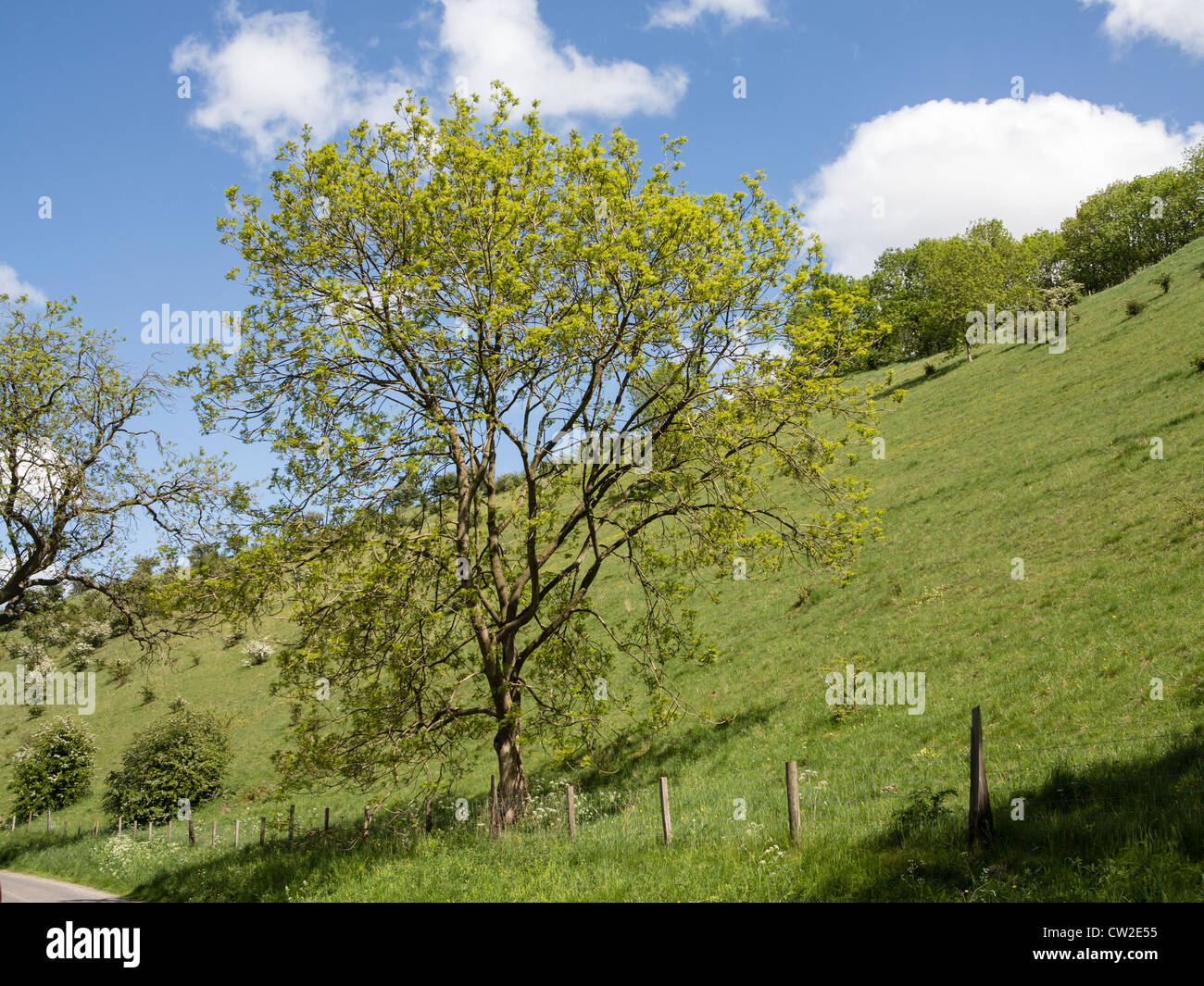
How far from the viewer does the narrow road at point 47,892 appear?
2002 centimetres

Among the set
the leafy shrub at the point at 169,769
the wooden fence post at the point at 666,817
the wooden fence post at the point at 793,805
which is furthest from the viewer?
the leafy shrub at the point at 169,769

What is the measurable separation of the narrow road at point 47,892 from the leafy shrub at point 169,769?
8.67m

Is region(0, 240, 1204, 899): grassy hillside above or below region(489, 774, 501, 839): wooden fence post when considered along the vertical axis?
above

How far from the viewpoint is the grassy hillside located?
A: 931cm

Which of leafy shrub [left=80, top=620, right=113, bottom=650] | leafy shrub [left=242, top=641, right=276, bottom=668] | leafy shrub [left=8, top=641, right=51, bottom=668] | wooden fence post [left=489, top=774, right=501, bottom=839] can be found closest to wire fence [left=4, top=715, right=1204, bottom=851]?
wooden fence post [left=489, top=774, right=501, bottom=839]

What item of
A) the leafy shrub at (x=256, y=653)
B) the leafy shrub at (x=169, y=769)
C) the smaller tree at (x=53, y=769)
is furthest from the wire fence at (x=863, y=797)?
the leafy shrub at (x=256, y=653)

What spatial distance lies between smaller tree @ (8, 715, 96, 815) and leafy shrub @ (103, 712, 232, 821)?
18.8 feet

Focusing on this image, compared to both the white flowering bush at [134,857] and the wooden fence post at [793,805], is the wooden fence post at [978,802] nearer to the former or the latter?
the wooden fence post at [793,805]

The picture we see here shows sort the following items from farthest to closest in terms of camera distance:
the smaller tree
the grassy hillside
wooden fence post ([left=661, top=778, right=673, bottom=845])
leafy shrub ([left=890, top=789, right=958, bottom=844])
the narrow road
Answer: the smaller tree < the narrow road < wooden fence post ([left=661, top=778, right=673, bottom=845]) < leafy shrub ([left=890, top=789, right=958, bottom=844]) < the grassy hillside

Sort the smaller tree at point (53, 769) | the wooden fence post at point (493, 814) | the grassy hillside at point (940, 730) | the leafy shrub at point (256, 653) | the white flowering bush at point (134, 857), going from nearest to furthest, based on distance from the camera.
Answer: the grassy hillside at point (940, 730), the wooden fence post at point (493, 814), the white flowering bush at point (134, 857), the smaller tree at point (53, 769), the leafy shrub at point (256, 653)

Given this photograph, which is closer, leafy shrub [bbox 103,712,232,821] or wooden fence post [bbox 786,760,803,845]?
wooden fence post [bbox 786,760,803,845]

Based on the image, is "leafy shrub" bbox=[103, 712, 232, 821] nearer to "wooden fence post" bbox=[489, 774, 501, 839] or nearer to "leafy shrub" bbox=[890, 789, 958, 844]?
"wooden fence post" bbox=[489, 774, 501, 839]

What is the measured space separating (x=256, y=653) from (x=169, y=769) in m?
Answer: 20.1
